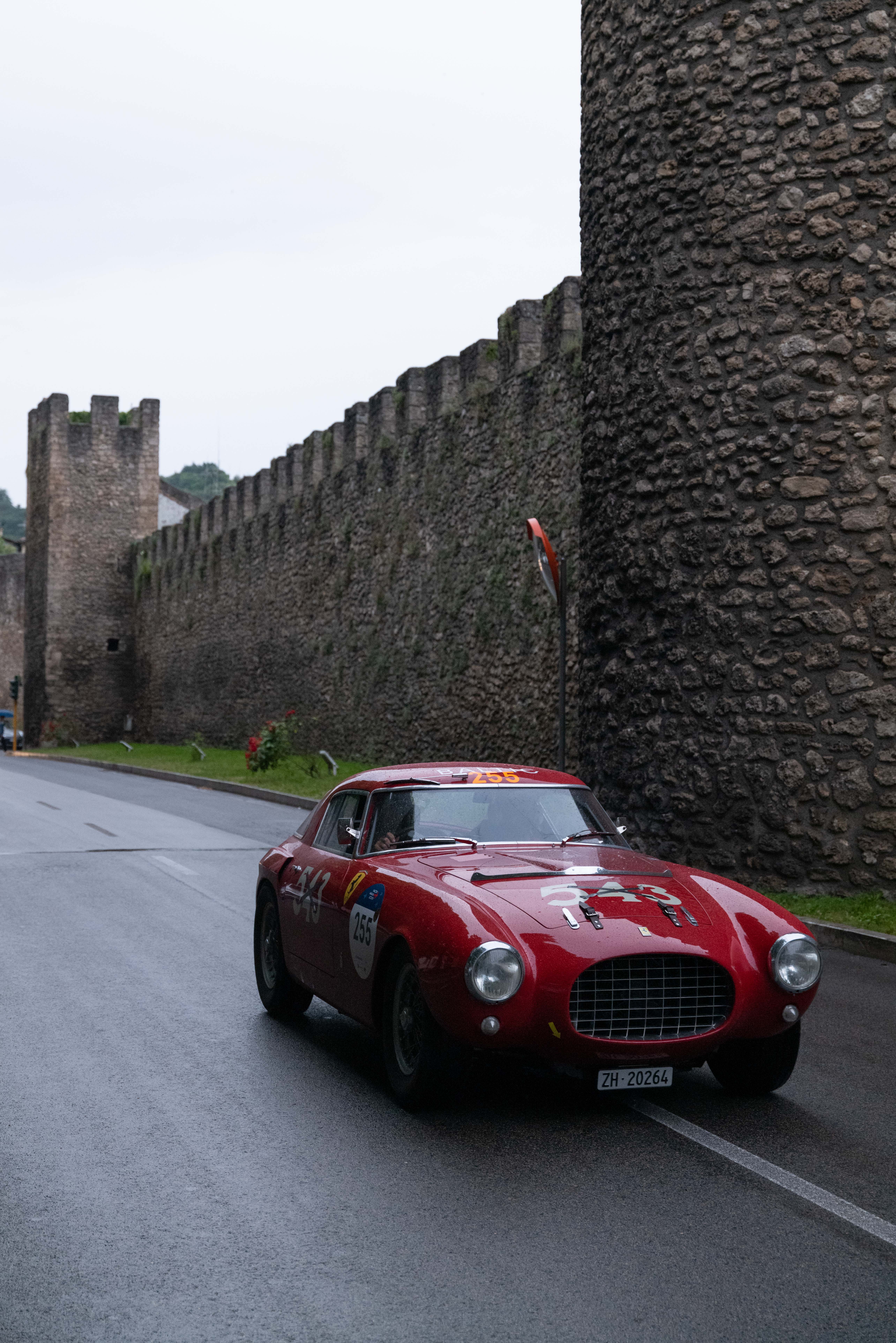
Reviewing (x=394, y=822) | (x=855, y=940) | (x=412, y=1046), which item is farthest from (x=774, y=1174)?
(x=855, y=940)

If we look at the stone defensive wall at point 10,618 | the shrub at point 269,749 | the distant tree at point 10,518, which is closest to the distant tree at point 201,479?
the distant tree at point 10,518

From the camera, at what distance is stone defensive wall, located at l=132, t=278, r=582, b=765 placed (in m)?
22.0

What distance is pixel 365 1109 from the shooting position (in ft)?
18.0

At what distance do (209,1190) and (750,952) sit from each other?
2137 mm

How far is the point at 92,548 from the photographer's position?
5609 cm

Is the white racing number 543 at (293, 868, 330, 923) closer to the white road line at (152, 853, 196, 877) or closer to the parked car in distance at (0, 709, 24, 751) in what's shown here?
the white road line at (152, 853, 196, 877)

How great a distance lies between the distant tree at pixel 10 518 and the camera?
14400 cm

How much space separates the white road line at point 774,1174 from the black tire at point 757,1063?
357 millimetres

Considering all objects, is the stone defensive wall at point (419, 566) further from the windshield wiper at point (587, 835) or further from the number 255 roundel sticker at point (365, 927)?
the number 255 roundel sticker at point (365, 927)

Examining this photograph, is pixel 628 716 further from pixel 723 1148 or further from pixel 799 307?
pixel 723 1148

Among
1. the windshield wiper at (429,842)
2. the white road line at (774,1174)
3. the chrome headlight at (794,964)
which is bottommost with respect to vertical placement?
the white road line at (774,1174)

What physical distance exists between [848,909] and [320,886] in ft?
17.6

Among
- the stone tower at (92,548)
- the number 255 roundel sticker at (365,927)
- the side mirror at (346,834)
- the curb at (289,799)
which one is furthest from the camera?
the stone tower at (92,548)

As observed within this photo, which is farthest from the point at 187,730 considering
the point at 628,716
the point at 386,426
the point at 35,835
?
the point at 628,716
